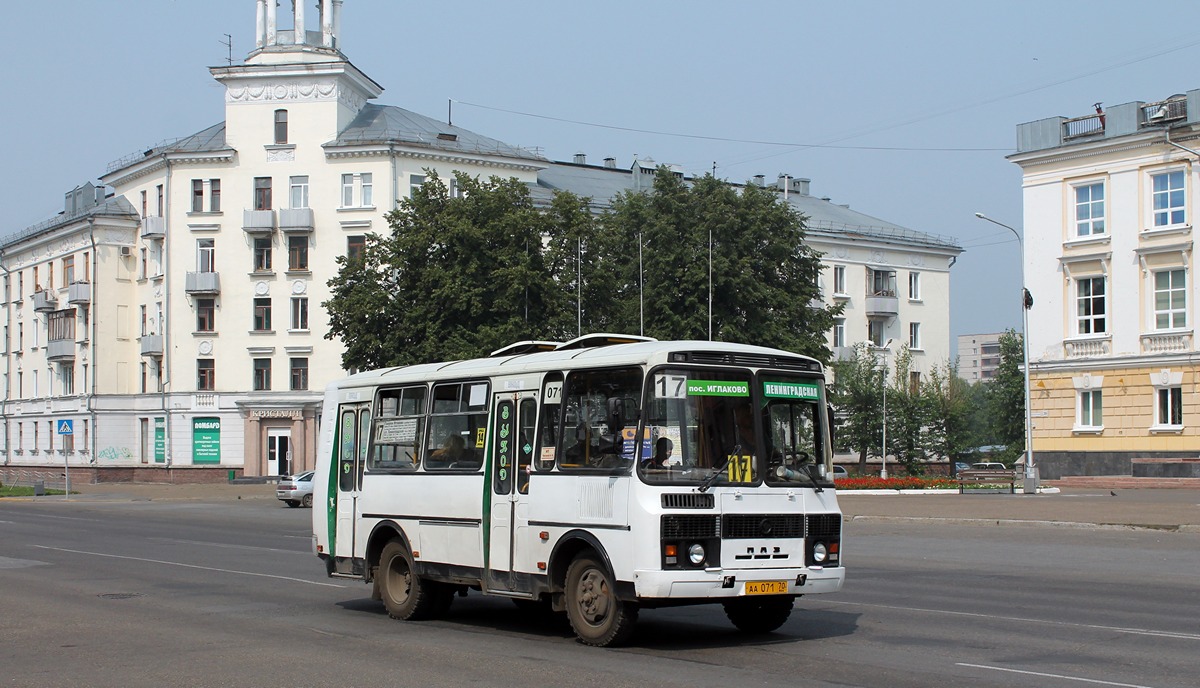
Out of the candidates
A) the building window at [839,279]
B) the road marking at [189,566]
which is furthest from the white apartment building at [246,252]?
the road marking at [189,566]

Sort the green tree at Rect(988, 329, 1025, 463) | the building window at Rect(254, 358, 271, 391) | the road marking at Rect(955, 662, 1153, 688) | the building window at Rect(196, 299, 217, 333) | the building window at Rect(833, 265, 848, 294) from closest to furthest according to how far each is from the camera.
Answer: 1. the road marking at Rect(955, 662, 1153, 688)
2. the building window at Rect(254, 358, 271, 391)
3. the building window at Rect(196, 299, 217, 333)
4. the building window at Rect(833, 265, 848, 294)
5. the green tree at Rect(988, 329, 1025, 463)

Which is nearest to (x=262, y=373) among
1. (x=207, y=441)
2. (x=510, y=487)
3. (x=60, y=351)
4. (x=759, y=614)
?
(x=207, y=441)

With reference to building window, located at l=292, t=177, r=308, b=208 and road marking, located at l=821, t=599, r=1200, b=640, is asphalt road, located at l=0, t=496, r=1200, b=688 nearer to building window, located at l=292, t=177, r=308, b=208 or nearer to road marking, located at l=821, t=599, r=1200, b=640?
road marking, located at l=821, t=599, r=1200, b=640

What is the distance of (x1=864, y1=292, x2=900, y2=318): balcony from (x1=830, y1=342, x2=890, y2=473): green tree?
10682mm

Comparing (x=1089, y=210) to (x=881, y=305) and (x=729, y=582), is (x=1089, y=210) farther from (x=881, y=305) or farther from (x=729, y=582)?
(x=729, y=582)

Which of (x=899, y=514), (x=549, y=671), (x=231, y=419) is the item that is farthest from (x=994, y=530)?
(x=231, y=419)

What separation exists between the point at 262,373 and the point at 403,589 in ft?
187

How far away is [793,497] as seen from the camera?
11.6 m

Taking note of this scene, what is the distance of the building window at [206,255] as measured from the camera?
70.2 m

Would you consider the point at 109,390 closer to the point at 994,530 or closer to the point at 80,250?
the point at 80,250

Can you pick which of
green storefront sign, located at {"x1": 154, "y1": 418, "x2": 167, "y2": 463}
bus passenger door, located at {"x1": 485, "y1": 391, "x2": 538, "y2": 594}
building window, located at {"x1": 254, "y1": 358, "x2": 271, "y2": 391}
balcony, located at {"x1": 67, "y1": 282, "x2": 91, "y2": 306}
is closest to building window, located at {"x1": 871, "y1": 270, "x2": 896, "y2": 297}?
building window, located at {"x1": 254, "y1": 358, "x2": 271, "y2": 391}

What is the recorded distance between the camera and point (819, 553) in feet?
38.5

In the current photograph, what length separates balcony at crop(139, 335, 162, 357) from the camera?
233 ft

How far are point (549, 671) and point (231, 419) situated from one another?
61.0 metres
